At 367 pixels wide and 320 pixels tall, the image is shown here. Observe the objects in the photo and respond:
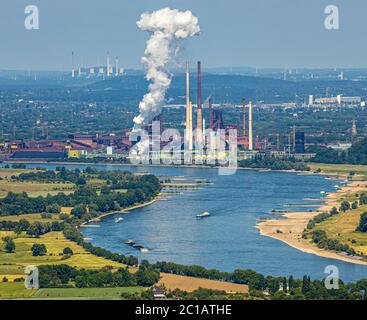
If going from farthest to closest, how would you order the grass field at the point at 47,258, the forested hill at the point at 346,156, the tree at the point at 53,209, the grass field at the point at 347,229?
the forested hill at the point at 346,156
the tree at the point at 53,209
the grass field at the point at 347,229
the grass field at the point at 47,258

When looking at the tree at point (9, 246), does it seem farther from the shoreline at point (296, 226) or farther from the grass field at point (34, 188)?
the grass field at point (34, 188)

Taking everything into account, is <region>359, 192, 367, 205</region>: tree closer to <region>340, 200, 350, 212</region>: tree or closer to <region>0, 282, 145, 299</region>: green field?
<region>340, 200, 350, 212</region>: tree

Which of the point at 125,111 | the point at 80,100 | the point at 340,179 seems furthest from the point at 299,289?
the point at 80,100

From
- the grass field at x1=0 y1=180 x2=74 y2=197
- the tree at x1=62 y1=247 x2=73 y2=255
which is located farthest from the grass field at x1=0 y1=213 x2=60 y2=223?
the tree at x1=62 y1=247 x2=73 y2=255

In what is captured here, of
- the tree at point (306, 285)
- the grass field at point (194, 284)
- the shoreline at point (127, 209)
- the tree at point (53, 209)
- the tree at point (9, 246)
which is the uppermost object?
the tree at point (306, 285)

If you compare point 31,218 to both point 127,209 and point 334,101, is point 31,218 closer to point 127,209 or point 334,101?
point 127,209

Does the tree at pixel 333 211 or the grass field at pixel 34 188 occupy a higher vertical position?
the tree at pixel 333 211

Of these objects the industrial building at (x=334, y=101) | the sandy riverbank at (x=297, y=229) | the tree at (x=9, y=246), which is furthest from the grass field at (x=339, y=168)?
the industrial building at (x=334, y=101)
